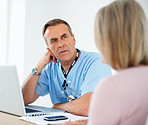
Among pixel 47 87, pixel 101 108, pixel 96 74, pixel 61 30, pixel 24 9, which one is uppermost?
pixel 24 9

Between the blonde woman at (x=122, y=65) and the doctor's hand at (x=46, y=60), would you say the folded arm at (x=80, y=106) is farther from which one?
the blonde woman at (x=122, y=65)

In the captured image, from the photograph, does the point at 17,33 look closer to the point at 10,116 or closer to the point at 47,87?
the point at 47,87

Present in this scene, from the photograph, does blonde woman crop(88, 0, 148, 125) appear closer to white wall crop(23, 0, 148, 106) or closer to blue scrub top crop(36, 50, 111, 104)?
blue scrub top crop(36, 50, 111, 104)

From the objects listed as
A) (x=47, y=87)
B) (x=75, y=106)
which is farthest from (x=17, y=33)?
(x=75, y=106)

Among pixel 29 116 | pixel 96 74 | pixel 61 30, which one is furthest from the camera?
pixel 61 30

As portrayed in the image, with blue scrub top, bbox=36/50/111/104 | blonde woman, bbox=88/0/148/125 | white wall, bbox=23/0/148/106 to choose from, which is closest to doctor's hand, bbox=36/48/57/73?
blue scrub top, bbox=36/50/111/104

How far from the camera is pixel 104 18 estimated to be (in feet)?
2.69

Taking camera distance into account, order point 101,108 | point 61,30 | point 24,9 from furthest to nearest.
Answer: point 24,9, point 61,30, point 101,108

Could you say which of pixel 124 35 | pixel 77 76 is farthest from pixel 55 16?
pixel 124 35

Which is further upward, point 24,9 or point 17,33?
point 24,9

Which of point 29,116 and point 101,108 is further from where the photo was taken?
point 29,116

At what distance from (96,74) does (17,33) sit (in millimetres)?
1867

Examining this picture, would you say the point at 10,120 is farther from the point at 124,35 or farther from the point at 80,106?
the point at 124,35

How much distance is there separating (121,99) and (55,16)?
2833 mm
